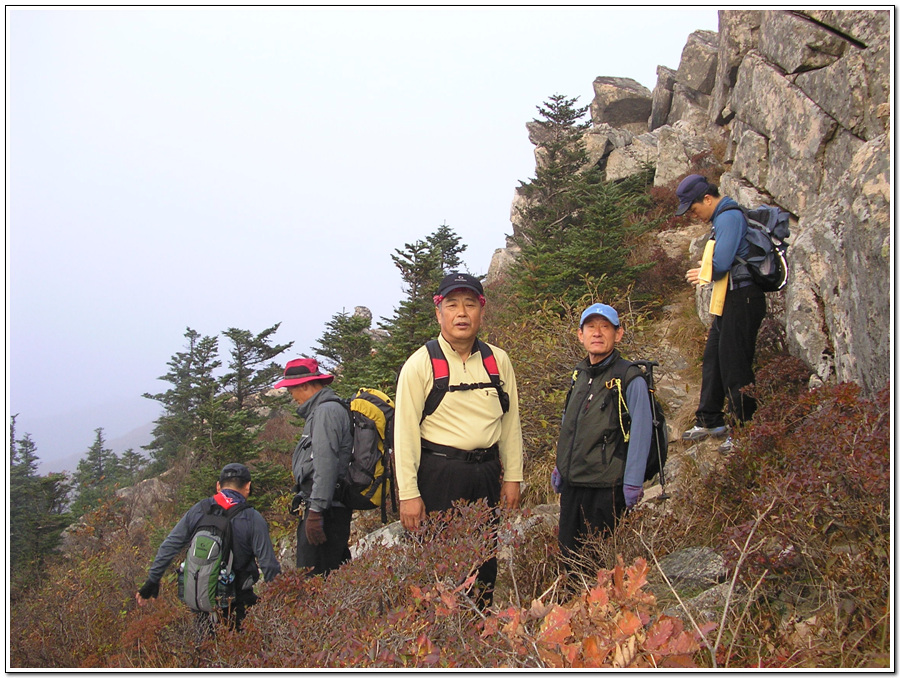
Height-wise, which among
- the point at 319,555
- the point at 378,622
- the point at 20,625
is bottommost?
the point at 20,625

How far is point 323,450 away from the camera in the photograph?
11.8ft

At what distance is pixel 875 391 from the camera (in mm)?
2723

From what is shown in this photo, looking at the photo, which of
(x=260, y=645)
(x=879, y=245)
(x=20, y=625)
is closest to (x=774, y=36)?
(x=879, y=245)

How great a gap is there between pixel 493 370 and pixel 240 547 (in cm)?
243

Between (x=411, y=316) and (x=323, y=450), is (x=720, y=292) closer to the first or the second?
(x=323, y=450)

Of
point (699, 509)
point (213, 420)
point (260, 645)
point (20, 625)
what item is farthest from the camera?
point (213, 420)

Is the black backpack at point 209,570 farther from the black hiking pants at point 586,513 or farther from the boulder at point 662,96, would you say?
the boulder at point 662,96

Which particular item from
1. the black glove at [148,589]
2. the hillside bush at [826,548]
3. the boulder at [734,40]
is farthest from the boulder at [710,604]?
the boulder at [734,40]

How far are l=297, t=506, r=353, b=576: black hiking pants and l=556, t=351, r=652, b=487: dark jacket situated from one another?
1654 millimetres

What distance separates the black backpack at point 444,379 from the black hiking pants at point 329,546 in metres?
1.26

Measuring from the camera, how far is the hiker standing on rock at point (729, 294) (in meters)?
3.90

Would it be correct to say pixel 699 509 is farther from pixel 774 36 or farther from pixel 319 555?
pixel 774 36

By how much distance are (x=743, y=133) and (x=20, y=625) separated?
1441 cm

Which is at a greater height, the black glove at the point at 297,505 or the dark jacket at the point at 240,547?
the black glove at the point at 297,505
